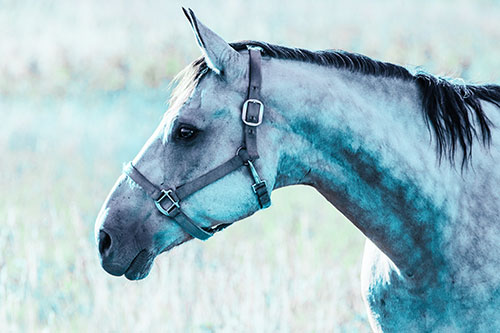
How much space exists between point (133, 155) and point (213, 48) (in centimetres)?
635

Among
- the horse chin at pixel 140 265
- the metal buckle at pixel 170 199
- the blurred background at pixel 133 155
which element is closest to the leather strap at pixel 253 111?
the metal buckle at pixel 170 199

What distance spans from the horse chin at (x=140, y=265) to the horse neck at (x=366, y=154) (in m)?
0.62

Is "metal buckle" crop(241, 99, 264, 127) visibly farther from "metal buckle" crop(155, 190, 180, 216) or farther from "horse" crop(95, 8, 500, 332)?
"metal buckle" crop(155, 190, 180, 216)

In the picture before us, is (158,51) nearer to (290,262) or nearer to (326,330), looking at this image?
(290,262)

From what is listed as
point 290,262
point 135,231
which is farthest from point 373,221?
point 290,262

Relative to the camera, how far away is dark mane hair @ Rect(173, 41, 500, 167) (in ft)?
9.32

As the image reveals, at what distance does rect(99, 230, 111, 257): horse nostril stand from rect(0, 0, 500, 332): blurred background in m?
1.92

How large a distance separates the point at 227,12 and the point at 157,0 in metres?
2.28

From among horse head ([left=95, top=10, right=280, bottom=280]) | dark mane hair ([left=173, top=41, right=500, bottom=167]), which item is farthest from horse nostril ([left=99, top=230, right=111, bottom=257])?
dark mane hair ([left=173, top=41, right=500, bottom=167])

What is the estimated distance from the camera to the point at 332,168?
2.79 metres

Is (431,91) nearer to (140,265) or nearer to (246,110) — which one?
(246,110)

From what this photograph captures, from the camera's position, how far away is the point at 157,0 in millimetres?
15680

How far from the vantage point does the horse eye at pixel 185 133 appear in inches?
107

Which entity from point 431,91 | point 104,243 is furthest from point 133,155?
point 431,91
